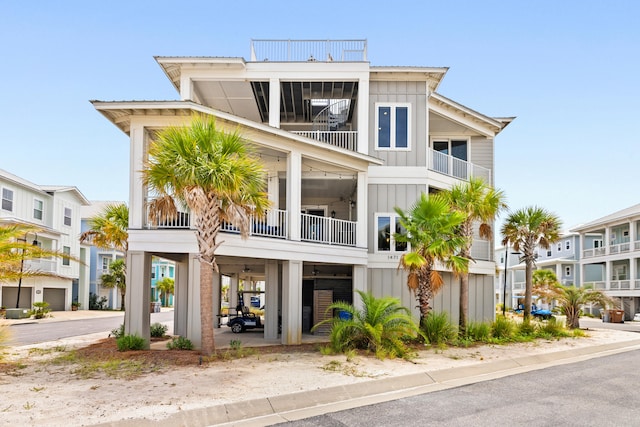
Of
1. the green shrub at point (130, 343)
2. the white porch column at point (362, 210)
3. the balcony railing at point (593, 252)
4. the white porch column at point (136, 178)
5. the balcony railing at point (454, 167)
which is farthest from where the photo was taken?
the balcony railing at point (593, 252)

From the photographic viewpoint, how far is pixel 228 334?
20844 mm

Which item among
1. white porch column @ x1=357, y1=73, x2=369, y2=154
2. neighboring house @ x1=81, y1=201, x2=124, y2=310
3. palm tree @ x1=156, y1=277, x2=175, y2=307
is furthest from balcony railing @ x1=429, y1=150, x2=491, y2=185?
palm tree @ x1=156, y1=277, x2=175, y2=307

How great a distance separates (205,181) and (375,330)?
6.02 m

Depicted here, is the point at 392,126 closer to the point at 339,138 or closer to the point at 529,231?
the point at 339,138

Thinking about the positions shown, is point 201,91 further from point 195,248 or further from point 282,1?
point 195,248

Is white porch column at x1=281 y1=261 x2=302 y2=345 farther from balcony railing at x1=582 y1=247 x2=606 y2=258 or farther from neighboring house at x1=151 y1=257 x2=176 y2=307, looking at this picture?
neighboring house at x1=151 y1=257 x2=176 y2=307

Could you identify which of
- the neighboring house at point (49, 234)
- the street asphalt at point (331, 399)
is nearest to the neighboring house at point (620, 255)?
the street asphalt at point (331, 399)

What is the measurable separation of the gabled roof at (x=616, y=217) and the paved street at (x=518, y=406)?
3362 centimetres

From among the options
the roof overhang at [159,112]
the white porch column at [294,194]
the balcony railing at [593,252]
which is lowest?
the balcony railing at [593,252]

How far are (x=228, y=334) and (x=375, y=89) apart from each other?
11411mm

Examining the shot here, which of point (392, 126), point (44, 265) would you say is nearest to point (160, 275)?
point (44, 265)

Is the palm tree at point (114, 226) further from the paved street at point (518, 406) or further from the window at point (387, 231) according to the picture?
the paved street at point (518, 406)

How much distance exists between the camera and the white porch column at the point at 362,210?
19172 millimetres

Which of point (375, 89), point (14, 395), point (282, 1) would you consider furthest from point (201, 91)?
point (14, 395)
